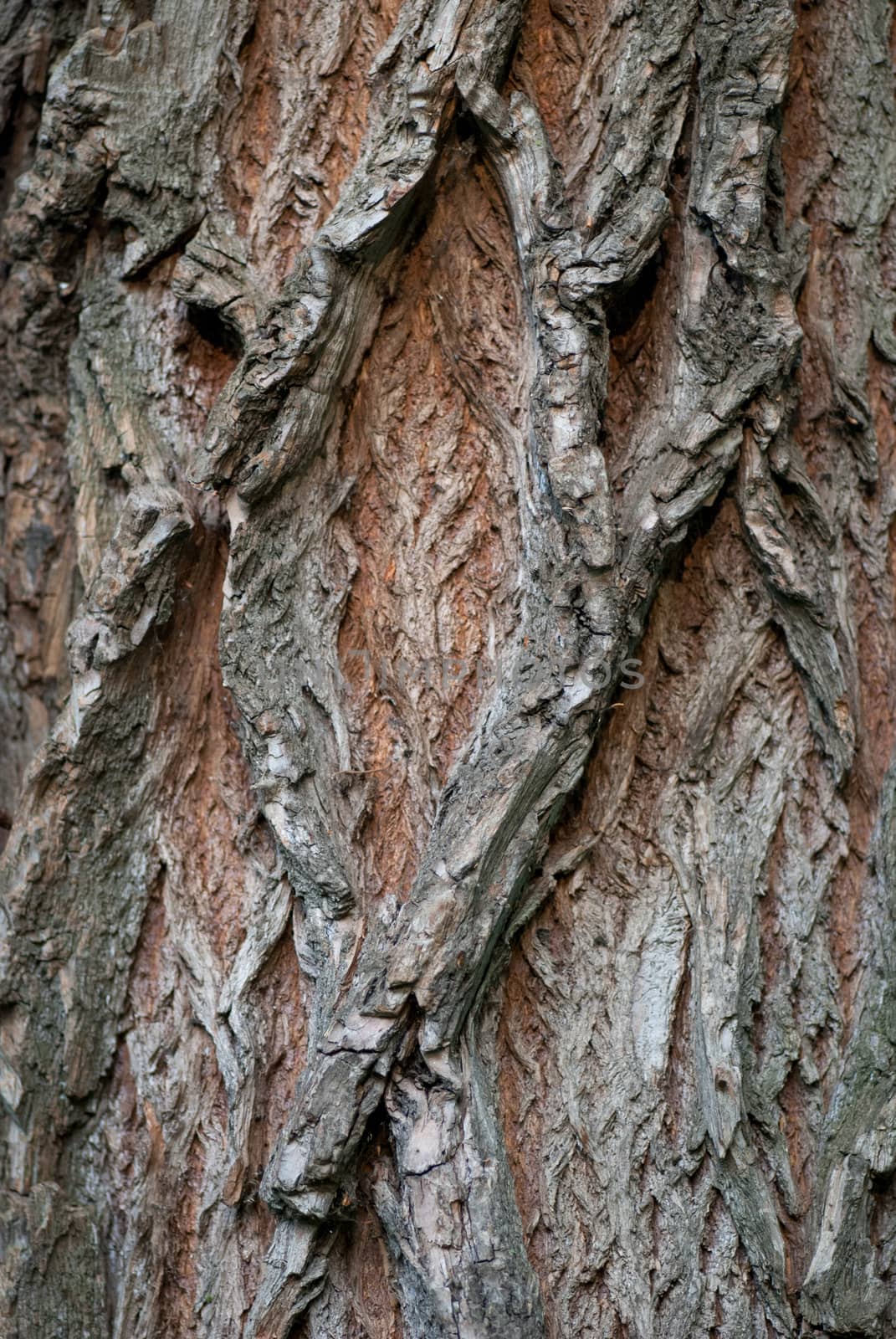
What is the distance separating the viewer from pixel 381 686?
174 centimetres

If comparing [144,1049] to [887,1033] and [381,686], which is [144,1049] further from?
[887,1033]

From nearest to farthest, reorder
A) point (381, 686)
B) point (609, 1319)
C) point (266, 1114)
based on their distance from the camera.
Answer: point (609, 1319) → point (266, 1114) → point (381, 686)

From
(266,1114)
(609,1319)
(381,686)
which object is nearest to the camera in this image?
(609,1319)

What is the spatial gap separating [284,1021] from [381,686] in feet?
1.85

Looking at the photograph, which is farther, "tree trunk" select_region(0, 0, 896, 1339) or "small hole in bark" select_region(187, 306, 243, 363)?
"small hole in bark" select_region(187, 306, 243, 363)

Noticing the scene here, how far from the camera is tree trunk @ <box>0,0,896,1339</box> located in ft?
5.04

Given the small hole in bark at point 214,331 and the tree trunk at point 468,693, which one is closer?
the tree trunk at point 468,693

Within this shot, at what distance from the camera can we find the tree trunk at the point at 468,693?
60.4 inches

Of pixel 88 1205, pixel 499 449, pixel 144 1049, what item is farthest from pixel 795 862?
pixel 88 1205

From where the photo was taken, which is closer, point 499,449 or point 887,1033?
point 887,1033

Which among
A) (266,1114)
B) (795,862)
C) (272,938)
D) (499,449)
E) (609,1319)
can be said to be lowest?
(609,1319)

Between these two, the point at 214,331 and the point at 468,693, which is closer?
the point at 468,693

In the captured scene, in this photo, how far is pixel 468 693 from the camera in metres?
1.71

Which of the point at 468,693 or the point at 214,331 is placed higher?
the point at 214,331
